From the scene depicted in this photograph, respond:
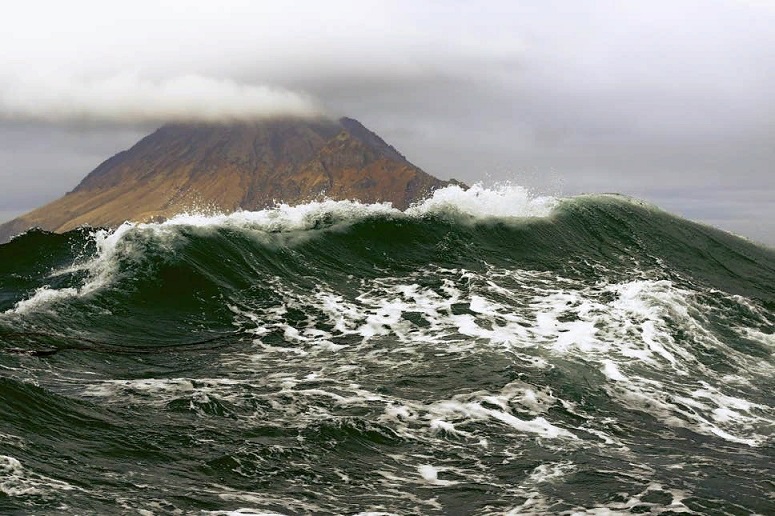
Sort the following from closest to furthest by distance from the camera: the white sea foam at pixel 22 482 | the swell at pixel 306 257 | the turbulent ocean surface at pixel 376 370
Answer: the white sea foam at pixel 22 482
the turbulent ocean surface at pixel 376 370
the swell at pixel 306 257

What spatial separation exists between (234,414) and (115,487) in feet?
10.9

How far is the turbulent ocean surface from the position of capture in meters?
9.52

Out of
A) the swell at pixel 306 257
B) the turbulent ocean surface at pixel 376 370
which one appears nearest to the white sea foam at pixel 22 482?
the turbulent ocean surface at pixel 376 370

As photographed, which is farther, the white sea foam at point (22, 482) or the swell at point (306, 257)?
the swell at point (306, 257)

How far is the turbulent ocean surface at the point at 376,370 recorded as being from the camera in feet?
31.2

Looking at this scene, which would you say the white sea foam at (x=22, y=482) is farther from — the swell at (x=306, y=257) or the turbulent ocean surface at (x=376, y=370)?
the swell at (x=306, y=257)

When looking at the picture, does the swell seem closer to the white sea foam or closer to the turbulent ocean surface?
the turbulent ocean surface

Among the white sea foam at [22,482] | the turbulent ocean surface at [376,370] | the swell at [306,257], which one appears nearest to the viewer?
the white sea foam at [22,482]

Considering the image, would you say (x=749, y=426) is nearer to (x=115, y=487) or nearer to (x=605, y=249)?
(x=115, y=487)

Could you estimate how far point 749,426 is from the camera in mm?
13039

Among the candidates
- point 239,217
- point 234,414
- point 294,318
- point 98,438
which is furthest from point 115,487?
point 239,217

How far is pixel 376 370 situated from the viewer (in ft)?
49.3

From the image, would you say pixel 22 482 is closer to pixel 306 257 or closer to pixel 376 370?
pixel 376 370

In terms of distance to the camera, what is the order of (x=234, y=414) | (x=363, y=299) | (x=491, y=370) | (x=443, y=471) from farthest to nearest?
(x=363, y=299), (x=491, y=370), (x=234, y=414), (x=443, y=471)
